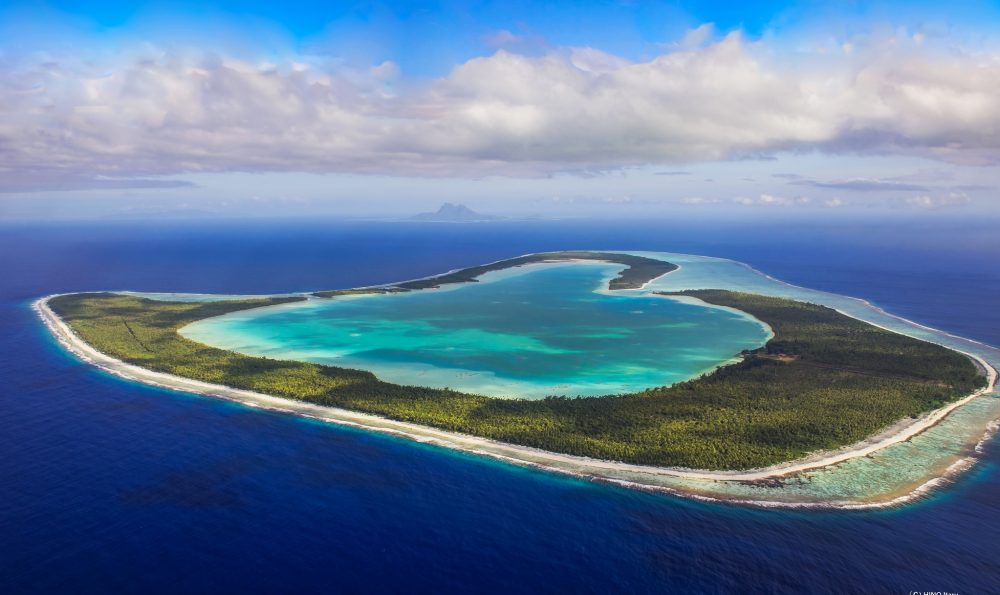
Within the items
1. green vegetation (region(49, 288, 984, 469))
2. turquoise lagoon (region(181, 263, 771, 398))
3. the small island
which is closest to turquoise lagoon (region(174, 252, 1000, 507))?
turquoise lagoon (region(181, 263, 771, 398))

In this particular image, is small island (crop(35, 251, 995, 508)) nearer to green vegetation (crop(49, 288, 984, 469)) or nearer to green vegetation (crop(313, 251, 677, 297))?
green vegetation (crop(49, 288, 984, 469))

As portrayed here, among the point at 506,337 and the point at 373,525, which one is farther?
the point at 506,337

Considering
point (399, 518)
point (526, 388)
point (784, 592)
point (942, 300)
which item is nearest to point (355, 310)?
point (526, 388)

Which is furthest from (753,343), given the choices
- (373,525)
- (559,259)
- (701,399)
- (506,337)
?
(559,259)

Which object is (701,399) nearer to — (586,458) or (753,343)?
(586,458)

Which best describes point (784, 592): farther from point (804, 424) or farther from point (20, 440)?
point (20, 440)

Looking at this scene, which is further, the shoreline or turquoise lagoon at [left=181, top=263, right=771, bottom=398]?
turquoise lagoon at [left=181, top=263, right=771, bottom=398]

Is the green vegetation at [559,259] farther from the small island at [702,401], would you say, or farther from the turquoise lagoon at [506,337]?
the small island at [702,401]
